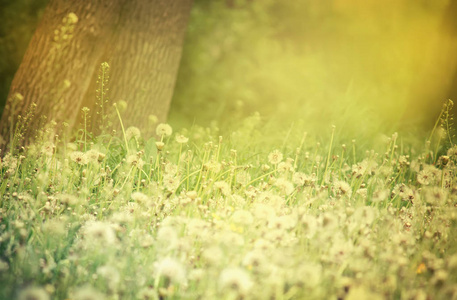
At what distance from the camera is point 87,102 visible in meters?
5.04

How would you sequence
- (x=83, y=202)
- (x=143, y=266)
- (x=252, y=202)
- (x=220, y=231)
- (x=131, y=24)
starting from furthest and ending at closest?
(x=131, y=24)
(x=252, y=202)
(x=83, y=202)
(x=220, y=231)
(x=143, y=266)

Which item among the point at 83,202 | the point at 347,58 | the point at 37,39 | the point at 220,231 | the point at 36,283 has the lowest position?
the point at 36,283

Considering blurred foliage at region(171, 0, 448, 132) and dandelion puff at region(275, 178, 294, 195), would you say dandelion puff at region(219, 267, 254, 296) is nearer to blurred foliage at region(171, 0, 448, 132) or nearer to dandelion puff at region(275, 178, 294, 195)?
dandelion puff at region(275, 178, 294, 195)

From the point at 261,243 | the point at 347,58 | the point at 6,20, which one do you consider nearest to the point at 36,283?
the point at 261,243

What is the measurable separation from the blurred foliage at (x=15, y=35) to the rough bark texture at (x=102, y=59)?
2511mm

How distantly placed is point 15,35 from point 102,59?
2792 mm

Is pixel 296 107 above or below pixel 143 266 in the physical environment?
above

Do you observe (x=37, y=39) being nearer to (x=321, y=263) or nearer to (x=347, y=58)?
(x=321, y=263)

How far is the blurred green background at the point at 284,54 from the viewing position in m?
7.01

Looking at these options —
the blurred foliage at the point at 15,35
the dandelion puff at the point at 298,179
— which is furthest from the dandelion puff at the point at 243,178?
the blurred foliage at the point at 15,35

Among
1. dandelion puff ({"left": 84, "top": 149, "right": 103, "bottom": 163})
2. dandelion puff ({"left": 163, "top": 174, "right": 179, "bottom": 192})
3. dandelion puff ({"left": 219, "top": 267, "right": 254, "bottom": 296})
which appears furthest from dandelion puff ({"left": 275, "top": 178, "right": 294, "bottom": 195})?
dandelion puff ({"left": 84, "top": 149, "right": 103, "bottom": 163})

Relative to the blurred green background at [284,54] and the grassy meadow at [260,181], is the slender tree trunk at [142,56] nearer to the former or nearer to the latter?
the grassy meadow at [260,181]

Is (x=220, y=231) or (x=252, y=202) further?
(x=252, y=202)

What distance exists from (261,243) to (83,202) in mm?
1231
